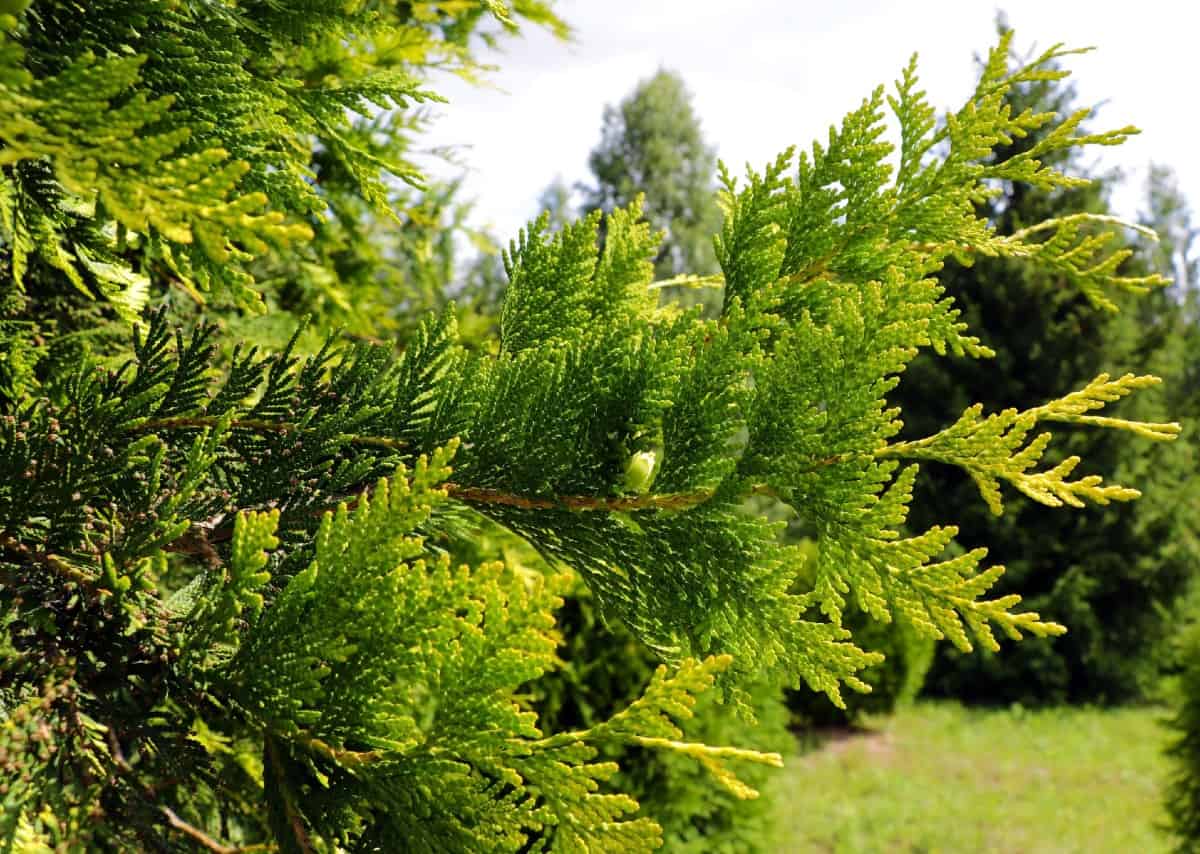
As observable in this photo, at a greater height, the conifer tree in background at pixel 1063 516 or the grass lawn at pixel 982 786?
the conifer tree in background at pixel 1063 516

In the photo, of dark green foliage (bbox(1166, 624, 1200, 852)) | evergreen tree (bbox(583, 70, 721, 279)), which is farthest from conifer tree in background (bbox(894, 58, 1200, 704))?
evergreen tree (bbox(583, 70, 721, 279))

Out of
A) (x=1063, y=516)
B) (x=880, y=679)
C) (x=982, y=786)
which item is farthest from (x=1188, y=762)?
(x=1063, y=516)

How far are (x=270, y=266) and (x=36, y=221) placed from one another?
212 centimetres

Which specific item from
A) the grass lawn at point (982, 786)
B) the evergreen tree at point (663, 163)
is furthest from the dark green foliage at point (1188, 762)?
the evergreen tree at point (663, 163)

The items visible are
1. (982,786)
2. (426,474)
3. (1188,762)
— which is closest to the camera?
(426,474)

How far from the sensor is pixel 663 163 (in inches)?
1096

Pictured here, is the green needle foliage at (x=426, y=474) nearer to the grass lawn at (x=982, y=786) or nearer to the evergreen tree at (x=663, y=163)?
the grass lawn at (x=982, y=786)

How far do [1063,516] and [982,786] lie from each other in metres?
6.84

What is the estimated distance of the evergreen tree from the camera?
1096 inches

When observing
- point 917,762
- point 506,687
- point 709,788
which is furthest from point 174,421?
point 917,762

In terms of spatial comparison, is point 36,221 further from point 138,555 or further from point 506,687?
point 506,687

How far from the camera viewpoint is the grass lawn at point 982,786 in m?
10.3

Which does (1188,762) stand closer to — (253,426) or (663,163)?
(253,426)

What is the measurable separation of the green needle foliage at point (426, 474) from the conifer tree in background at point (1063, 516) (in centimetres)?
1636
